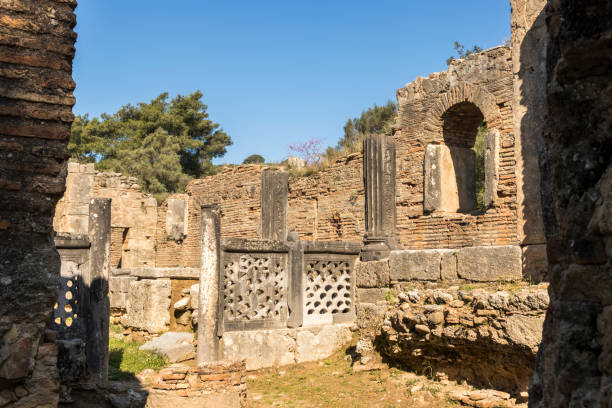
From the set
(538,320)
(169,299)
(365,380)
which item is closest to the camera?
(538,320)

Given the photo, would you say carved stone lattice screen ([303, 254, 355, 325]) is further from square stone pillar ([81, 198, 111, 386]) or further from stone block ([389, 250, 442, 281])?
square stone pillar ([81, 198, 111, 386])

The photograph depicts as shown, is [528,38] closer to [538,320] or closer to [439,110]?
[439,110]

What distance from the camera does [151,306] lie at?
927 cm

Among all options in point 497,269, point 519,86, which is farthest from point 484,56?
point 497,269

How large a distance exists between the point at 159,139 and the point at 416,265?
2499cm

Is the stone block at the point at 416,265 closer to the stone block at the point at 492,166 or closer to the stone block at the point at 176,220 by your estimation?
the stone block at the point at 492,166

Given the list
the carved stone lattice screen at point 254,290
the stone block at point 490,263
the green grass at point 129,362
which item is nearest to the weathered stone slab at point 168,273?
the green grass at point 129,362

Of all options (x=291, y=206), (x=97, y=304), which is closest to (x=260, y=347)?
(x=97, y=304)

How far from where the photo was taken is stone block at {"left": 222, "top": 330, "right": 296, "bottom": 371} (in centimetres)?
702

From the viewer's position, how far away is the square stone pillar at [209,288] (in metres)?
6.85

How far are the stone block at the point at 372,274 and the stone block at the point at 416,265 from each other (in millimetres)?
149

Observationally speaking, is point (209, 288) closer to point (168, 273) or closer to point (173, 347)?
point (173, 347)

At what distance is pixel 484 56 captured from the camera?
11.2m

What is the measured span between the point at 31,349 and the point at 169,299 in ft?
22.1
